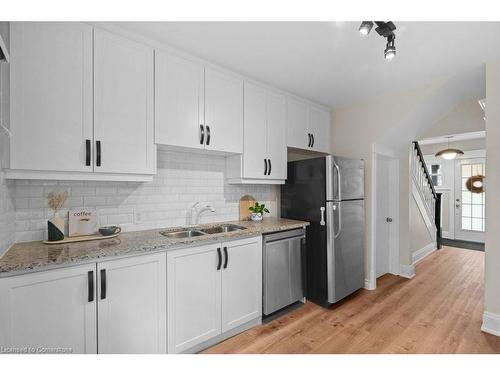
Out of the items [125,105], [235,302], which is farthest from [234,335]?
[125,105]

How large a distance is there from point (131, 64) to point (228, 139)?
1.00m

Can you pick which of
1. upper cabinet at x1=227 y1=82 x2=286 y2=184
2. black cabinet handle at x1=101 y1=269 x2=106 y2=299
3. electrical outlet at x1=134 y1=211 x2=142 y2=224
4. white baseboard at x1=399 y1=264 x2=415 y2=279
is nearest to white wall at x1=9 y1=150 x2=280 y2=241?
electrical outlet at x1=134 y1=211 x2=142 y2=224

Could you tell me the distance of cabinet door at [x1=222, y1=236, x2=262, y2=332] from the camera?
203 centimetres

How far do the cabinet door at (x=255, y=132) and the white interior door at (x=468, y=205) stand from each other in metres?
5.79

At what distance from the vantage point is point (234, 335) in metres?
2.12

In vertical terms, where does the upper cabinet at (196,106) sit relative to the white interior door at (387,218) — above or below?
above

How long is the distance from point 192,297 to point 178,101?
1.62 metres

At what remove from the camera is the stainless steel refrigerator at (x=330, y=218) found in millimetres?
2578

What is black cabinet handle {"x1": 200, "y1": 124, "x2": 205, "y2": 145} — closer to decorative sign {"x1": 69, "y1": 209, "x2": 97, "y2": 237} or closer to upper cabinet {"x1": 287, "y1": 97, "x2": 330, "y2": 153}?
decorative sign {"x1": 69, "y1": 209, "x2": 97, "y2": 237}

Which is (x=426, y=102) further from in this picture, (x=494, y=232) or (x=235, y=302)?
(x=235, y=302)

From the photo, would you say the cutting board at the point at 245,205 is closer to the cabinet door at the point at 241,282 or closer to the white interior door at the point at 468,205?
the cabinet door at the point at 241,282

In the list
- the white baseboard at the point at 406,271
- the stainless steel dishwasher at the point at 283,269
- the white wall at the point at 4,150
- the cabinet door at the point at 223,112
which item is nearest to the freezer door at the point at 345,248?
the stainless steel dishwasher at the point at 283,269

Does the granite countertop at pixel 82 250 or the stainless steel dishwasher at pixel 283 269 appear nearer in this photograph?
the granite countertop at pixel 82 250

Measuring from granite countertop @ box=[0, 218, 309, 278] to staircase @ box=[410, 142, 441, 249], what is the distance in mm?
3849
